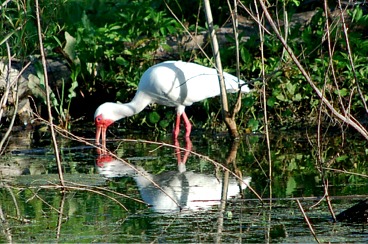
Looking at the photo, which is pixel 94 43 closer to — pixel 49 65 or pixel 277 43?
pixel 49 65

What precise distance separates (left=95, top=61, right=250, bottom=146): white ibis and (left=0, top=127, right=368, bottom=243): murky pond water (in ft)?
2.12

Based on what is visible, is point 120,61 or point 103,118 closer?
point 103,118

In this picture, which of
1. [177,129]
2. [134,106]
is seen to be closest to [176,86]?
[177,129]

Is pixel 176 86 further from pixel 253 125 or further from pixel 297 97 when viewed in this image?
pixel 297 97

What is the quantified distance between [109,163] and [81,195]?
1929 millimetres

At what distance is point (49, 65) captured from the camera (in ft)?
39.8

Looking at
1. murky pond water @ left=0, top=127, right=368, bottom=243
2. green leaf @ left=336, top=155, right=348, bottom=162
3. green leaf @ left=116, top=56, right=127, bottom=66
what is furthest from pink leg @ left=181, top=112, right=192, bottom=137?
green leaf @ left=336, top=155, right=348, bottom=162

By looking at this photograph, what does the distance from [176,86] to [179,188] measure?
333 cm

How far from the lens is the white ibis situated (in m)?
10.3

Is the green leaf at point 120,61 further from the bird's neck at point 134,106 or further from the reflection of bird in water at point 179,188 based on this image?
the reflection of bird in water at point 179,188

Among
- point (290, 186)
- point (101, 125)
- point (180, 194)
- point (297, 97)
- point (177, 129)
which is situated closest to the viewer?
point (180, 194)

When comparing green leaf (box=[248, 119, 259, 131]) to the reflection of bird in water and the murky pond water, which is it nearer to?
the murky pond water

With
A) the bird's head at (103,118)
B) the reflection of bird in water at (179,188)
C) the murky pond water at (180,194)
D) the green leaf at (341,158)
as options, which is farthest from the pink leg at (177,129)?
the green leaf at (341,158)

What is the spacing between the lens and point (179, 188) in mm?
7098
